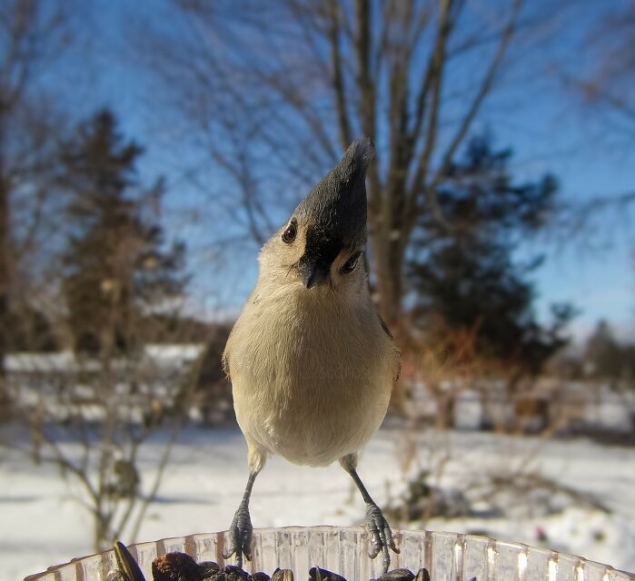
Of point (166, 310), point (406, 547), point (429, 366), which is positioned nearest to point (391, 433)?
point (429, 366)

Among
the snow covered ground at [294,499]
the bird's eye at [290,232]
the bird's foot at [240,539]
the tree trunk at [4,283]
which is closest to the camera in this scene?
the bird's eye at [290,232]

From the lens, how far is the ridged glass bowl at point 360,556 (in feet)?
2.86

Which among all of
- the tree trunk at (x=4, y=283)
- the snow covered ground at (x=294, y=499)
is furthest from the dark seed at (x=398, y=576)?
the tree trunk at (x=4, y=283)

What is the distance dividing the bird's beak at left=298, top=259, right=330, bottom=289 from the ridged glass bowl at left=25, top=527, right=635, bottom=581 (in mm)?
484

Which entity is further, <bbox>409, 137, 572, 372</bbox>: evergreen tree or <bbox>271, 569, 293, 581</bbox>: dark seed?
<bbox>409, 137, 572, 372</bbox>: evergreen tree

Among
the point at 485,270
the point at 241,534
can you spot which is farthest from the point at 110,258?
the point at 485,270

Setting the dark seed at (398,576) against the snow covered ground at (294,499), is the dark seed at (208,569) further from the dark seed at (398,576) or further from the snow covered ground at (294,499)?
the snow covered ground at (294,499)

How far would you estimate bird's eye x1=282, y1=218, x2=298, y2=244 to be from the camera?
0.80 m

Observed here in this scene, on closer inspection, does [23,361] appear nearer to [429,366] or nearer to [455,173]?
[429,366]

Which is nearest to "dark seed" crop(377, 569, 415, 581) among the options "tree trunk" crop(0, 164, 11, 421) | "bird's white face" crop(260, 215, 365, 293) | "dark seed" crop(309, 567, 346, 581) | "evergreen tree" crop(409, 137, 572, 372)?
"dark seed" crop(309, 567, 346, 581)

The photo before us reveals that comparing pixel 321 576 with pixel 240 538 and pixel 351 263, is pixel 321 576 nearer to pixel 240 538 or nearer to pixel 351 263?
pixel 240 538

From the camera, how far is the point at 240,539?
0.96 metres

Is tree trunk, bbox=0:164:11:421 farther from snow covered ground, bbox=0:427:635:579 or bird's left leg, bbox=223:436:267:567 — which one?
bird's left leg, bbox=223:436:267:567

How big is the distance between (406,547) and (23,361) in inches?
179
